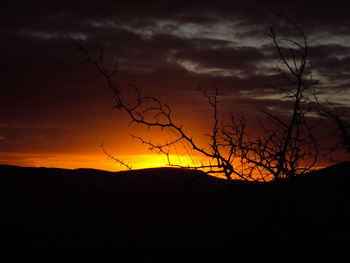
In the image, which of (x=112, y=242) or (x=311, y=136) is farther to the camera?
(x=112, y=242)

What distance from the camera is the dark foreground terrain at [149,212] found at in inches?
267

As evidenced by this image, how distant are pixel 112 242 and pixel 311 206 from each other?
4.10 meters

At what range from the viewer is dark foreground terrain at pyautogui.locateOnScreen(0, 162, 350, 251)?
6785 millimetres

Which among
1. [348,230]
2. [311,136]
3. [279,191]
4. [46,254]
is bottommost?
[46,254]

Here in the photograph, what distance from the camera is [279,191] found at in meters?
5.18

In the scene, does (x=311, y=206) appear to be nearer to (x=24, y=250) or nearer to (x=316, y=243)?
(x=316, y=243)

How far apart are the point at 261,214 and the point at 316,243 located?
216cm

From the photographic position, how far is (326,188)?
A: 938cm

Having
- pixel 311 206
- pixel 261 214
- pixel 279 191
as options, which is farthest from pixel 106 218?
pixel 279 191

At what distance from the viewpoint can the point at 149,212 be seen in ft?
36.0

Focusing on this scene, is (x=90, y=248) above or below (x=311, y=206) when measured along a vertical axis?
below

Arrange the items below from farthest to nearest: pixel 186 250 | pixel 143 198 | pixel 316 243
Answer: pixel 143 198
pixel 186 250
pixel 316 243

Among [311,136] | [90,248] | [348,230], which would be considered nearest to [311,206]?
[348,230]

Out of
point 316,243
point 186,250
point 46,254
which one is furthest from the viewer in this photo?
point 46,254
